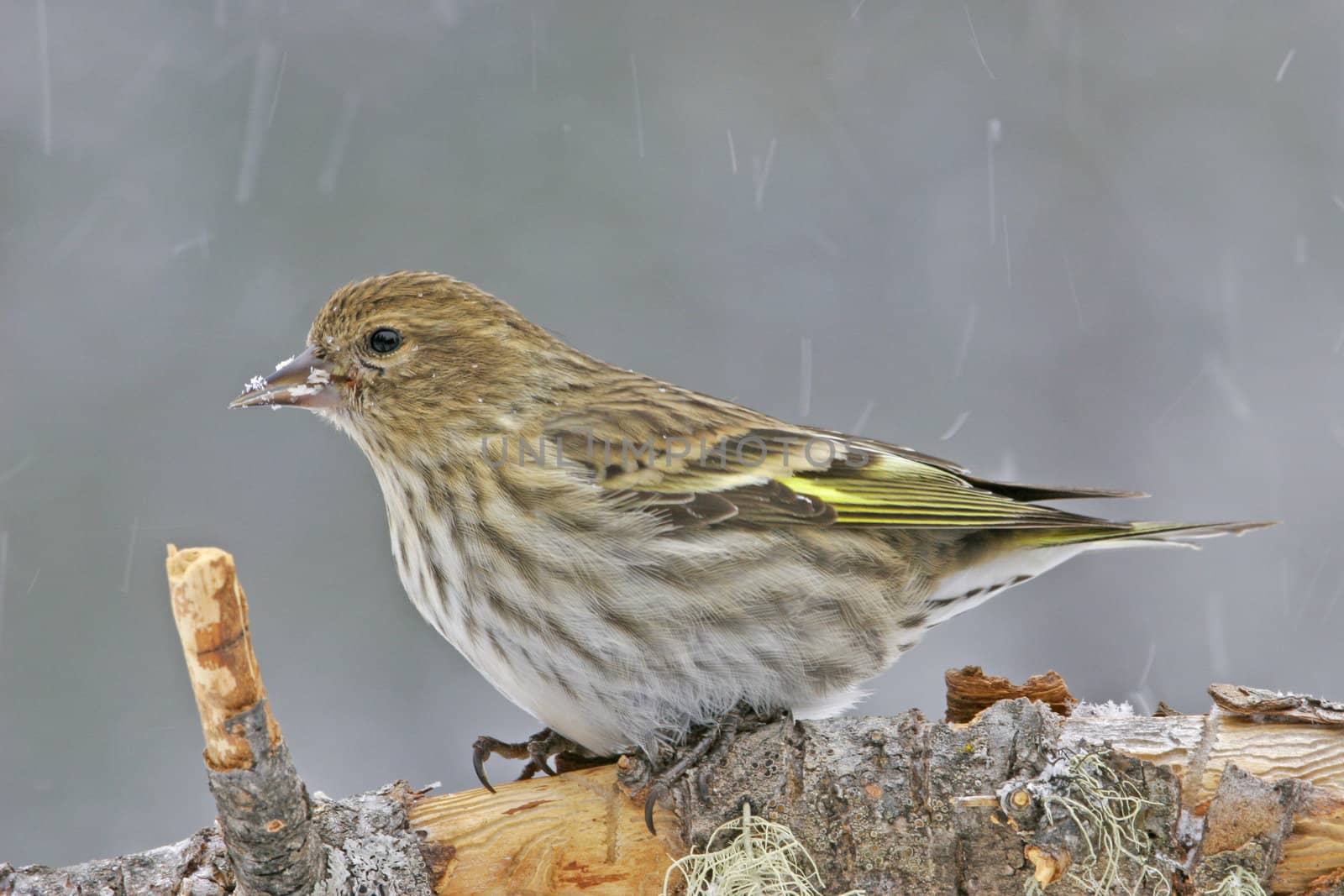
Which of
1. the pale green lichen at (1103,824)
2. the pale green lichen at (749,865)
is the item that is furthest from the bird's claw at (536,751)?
the pale green lichen at (1103,824)

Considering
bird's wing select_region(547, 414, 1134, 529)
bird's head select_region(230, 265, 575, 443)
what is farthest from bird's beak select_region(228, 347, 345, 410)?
bird's wing select_region(547, 414, 1134, 529)

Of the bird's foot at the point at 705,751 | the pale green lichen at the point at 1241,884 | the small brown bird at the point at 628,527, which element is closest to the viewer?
the pale green lichen at the point at 1241,884

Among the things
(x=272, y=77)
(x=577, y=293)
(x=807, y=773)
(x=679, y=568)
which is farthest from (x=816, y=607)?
(x=272, y=77)

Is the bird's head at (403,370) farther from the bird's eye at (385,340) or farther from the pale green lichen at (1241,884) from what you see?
the pale green lichen at (1241,884)

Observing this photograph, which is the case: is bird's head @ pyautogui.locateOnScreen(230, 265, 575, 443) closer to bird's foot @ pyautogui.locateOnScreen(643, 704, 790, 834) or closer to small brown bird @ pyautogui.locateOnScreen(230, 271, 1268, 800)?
small brown bird @ pyautogui.locateOnScreen(230, 271, 1268, 800)

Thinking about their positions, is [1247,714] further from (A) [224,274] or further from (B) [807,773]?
(A) [224,274]

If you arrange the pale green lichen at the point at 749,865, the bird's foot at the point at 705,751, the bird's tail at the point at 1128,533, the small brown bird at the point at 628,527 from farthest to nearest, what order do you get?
the bird's tail at the point at 1128,533
the small brown bird at the point at 628,527
the bird's foot at the point at 705,751
the pale green lichen at the point at 749,865

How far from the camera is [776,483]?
389 cm

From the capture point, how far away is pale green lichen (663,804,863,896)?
9.86ft

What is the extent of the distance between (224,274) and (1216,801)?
14.6 ft

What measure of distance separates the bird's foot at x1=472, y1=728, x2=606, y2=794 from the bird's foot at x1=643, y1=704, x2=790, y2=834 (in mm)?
401

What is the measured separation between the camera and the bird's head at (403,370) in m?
3.84

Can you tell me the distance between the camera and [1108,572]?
6016mm

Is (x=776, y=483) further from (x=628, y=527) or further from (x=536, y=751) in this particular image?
(x=536, y=751)
